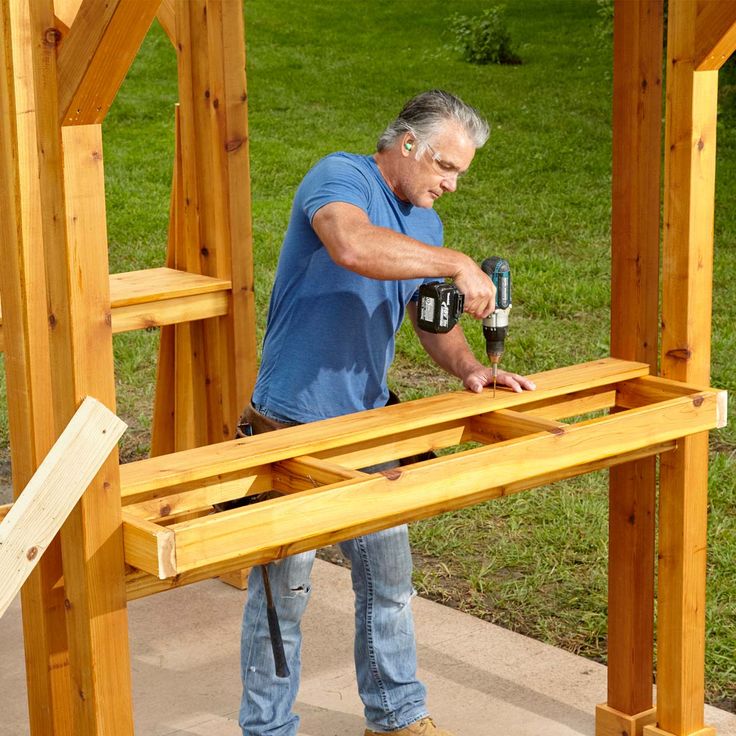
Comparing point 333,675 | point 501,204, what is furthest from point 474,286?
point 501,204

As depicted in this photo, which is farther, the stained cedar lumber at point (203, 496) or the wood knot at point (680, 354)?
the wood knot at point (680, 354)

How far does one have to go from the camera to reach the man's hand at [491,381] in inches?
150

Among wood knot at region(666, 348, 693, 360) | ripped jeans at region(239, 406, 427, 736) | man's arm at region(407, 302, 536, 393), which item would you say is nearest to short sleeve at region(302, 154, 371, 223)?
man's arm at region(407, 302, 536, 393)

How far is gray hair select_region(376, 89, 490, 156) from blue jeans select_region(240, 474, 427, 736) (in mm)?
1128

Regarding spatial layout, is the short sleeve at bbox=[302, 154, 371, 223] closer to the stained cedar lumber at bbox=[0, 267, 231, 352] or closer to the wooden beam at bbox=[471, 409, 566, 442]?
the wooden beam at bbox=[471, 409, 566, 442]

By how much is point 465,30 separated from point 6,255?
1525 cm

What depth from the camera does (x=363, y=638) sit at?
156 inches

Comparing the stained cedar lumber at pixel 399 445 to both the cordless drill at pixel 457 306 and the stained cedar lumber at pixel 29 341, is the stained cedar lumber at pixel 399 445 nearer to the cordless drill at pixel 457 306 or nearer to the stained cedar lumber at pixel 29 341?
the cordless drill at pixel 457 306

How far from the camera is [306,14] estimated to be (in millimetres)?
20219

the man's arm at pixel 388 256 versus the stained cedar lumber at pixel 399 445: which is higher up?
the man's arm at pixel 388 256

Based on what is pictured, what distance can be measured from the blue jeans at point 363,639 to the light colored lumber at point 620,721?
57 centimetres

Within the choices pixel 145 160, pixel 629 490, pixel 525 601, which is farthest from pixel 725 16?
pixel 145 160

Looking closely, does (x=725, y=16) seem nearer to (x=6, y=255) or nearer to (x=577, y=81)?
(x=6, y=255)

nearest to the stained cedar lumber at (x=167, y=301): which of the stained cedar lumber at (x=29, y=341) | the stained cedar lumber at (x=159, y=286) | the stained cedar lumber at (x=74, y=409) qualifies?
the stained cedar lumber at (x=159, y=286)
